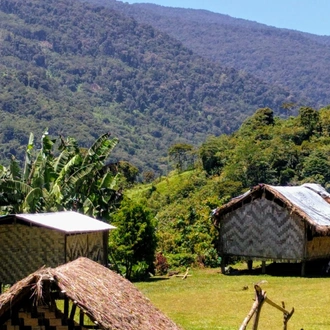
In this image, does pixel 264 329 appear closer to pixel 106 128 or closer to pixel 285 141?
pixel 285 141

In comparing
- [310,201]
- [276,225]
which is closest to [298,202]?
[276,225]

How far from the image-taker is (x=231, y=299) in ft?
75.3

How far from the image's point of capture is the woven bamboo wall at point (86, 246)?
74.9 feet

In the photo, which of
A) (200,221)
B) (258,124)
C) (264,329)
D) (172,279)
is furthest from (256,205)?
(258,124)

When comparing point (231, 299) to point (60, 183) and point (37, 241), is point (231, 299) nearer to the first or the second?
point (37, 241)

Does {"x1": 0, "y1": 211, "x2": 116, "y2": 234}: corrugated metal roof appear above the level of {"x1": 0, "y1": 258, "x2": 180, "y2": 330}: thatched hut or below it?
below

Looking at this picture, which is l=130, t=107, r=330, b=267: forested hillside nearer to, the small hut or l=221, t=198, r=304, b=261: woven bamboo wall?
l=221, t=198, r=304, b=261: woven bamboo wall

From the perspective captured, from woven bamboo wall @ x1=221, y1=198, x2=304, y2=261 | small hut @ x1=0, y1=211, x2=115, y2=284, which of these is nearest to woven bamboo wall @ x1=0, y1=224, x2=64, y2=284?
small hut @ x1=0, y1=211, x2=115, y2=284

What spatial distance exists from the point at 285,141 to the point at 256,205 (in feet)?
110

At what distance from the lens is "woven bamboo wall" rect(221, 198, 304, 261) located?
1154 inches

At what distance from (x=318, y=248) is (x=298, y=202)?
6.86 feet

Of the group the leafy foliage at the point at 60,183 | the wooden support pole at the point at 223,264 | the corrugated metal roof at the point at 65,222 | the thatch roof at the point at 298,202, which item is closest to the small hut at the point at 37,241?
the corrugated metal roof at the point at 65,222

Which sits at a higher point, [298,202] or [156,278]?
[298,202]

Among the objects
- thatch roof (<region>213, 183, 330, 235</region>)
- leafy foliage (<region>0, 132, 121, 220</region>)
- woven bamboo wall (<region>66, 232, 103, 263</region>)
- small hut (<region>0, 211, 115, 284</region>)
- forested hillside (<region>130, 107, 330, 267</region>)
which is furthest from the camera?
forested hillside (<region>130, 107, 330, 267</region>)
